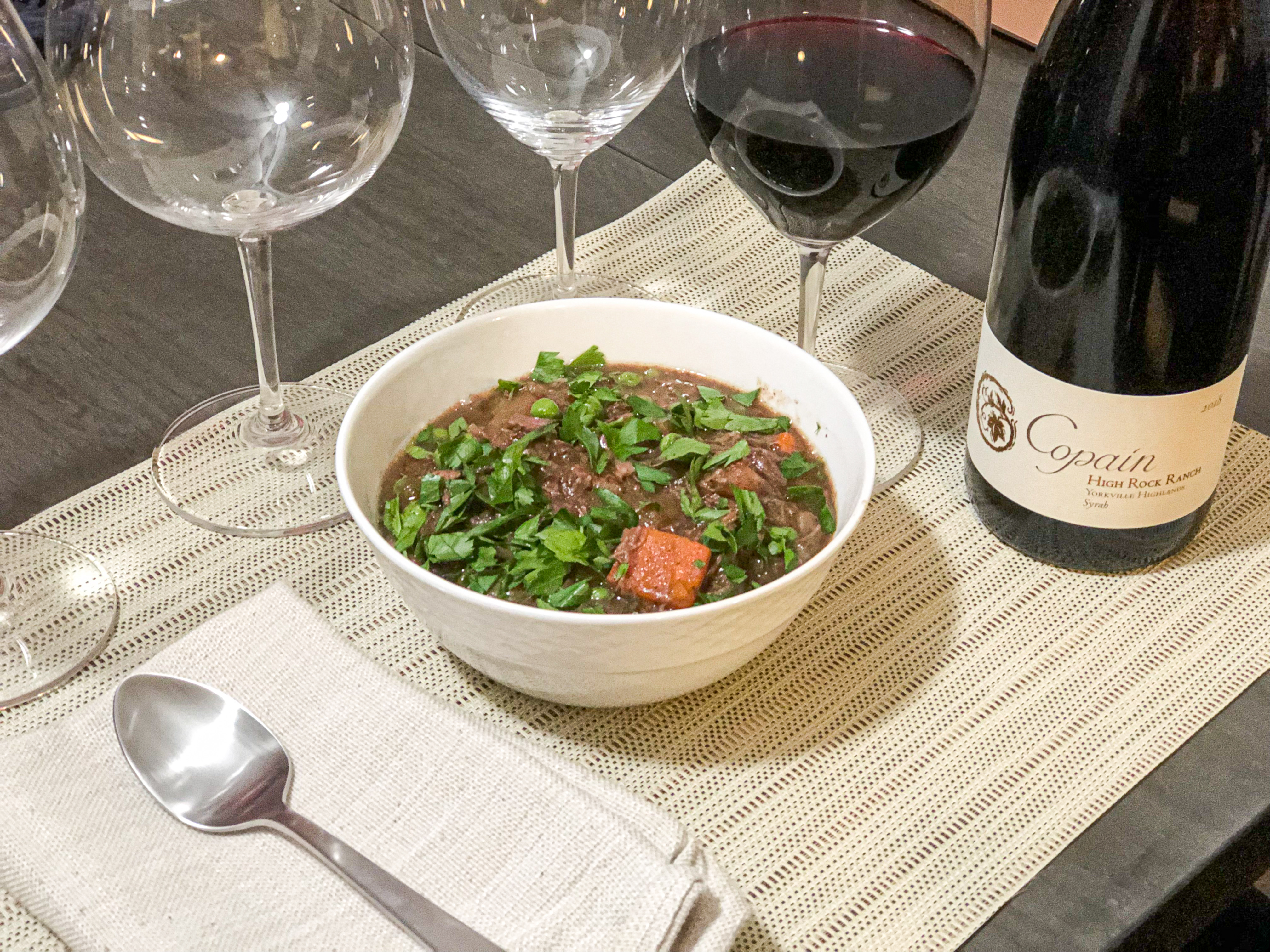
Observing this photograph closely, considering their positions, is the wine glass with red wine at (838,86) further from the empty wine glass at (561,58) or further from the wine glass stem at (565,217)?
the wine glass stem at (565,217)

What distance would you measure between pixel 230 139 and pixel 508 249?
16.6 inches

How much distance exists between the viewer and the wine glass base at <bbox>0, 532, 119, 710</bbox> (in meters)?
0.89

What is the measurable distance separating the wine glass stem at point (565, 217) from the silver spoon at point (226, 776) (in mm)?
606

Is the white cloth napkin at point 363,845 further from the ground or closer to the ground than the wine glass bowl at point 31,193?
closer to the ground

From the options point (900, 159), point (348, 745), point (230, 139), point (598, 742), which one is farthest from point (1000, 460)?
point (230, 139)

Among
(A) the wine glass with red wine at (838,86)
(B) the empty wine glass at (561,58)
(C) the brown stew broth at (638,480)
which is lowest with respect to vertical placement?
(C) the brown stew broth at (638,480)

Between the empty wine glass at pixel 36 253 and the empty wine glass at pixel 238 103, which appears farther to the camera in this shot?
the empty wine glass at pixel 238 103

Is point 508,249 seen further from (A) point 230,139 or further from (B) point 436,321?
(A) point 230,139

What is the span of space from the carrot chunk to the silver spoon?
0.70 ft

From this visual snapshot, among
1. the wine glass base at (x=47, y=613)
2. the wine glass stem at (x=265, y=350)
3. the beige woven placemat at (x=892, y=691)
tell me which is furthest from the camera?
the wine glass stem at (x=265, y=350)

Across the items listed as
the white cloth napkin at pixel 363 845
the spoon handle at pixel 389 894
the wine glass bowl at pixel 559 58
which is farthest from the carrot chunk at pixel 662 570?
the wine glass bowl at pixel 559 58

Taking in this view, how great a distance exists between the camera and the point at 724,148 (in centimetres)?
97

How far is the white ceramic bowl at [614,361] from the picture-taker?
28.9 inches

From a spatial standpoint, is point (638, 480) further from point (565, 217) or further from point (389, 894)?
point (565, 217)
